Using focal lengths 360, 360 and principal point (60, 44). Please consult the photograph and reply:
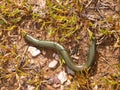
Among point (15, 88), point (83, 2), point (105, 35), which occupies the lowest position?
point (15, 88)

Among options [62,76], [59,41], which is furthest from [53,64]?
[59,41]

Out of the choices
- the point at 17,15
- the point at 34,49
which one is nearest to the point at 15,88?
the point at 34,49

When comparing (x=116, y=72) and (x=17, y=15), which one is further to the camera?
(x=17, y=15)

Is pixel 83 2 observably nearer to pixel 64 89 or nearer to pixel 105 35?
pixel 105 35

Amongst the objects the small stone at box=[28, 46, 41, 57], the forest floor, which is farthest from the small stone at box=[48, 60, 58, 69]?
the small stone at box=[28, 46, 41, 57]

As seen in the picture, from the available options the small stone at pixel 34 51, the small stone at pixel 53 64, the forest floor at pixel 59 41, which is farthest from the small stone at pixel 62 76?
the small stone at pixel 34 51

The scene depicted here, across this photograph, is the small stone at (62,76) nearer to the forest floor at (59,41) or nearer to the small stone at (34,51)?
the forest floor at (59,41)

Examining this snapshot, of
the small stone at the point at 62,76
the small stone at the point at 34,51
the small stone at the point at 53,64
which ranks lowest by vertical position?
the small stone at the point at 62,76

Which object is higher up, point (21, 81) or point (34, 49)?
point (34, 49)
